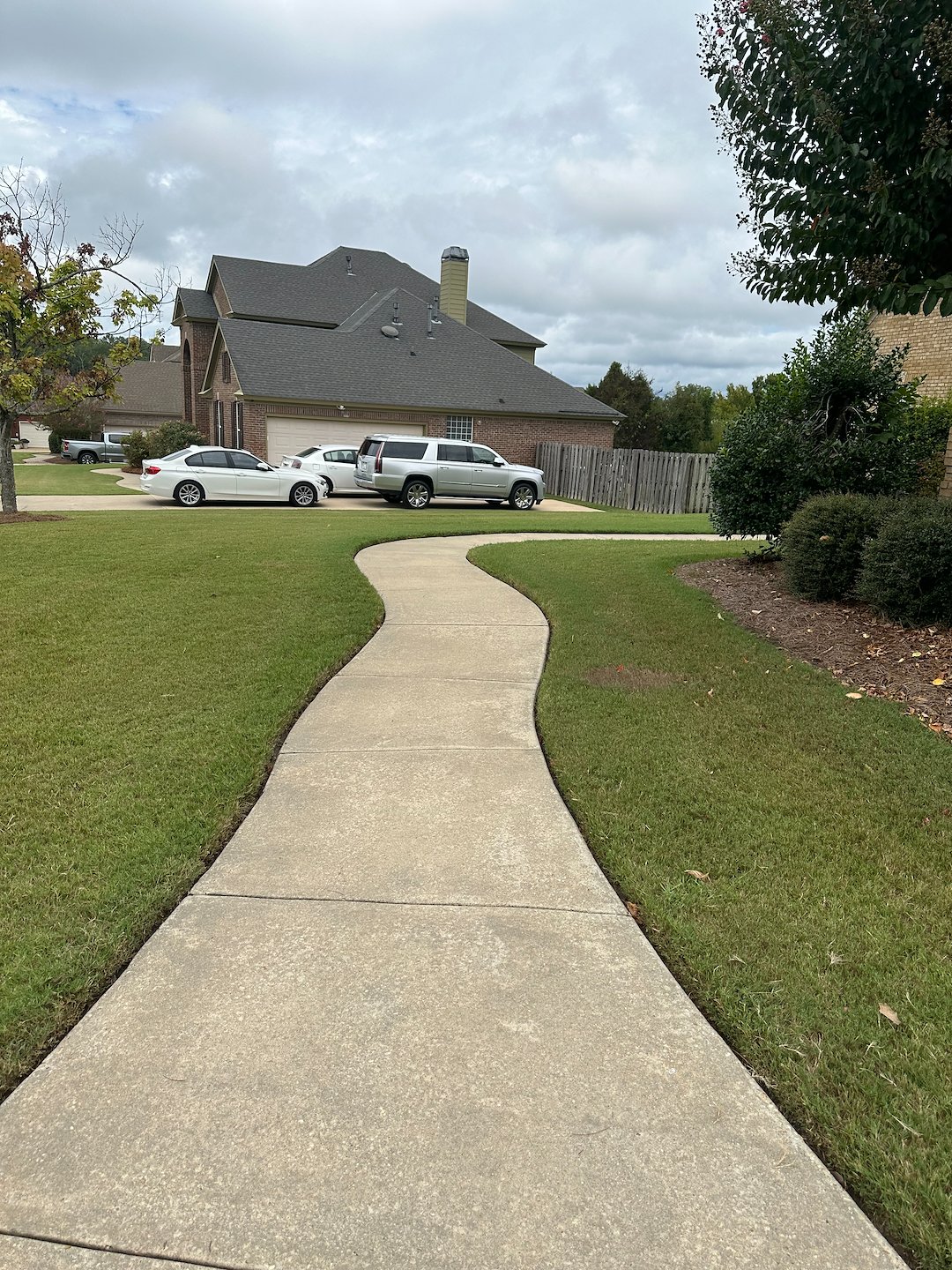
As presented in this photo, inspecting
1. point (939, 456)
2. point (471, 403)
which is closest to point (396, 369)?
point (471, 403)

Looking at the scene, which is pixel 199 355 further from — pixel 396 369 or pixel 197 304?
pixel 396 369

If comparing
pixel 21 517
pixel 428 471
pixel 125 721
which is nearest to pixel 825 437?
pixel 125 721

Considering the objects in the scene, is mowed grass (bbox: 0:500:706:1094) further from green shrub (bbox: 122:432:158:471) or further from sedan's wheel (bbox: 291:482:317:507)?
green shrub (bbox: 122:432:158:471)

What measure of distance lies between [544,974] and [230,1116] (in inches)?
40.8

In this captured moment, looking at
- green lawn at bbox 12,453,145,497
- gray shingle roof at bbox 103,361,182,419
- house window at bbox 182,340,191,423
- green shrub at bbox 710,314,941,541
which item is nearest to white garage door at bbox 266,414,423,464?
green lawn at bbox 12,453,145,497

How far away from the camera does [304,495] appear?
857 inches

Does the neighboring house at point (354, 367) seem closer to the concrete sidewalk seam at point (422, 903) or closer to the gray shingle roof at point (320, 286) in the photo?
the gray shingle roof at point (320, 286)

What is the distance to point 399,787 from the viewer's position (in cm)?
412

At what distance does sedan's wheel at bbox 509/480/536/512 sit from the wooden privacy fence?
14.6ft

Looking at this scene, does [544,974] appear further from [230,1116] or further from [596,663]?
[596,663]

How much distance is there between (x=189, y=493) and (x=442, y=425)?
1167 cm

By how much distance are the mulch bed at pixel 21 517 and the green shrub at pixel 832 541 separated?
1249cm

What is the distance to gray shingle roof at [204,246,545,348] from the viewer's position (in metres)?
34.9

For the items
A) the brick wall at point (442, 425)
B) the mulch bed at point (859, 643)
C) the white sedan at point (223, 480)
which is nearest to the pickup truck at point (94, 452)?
the brick wall at point (442, 425)
